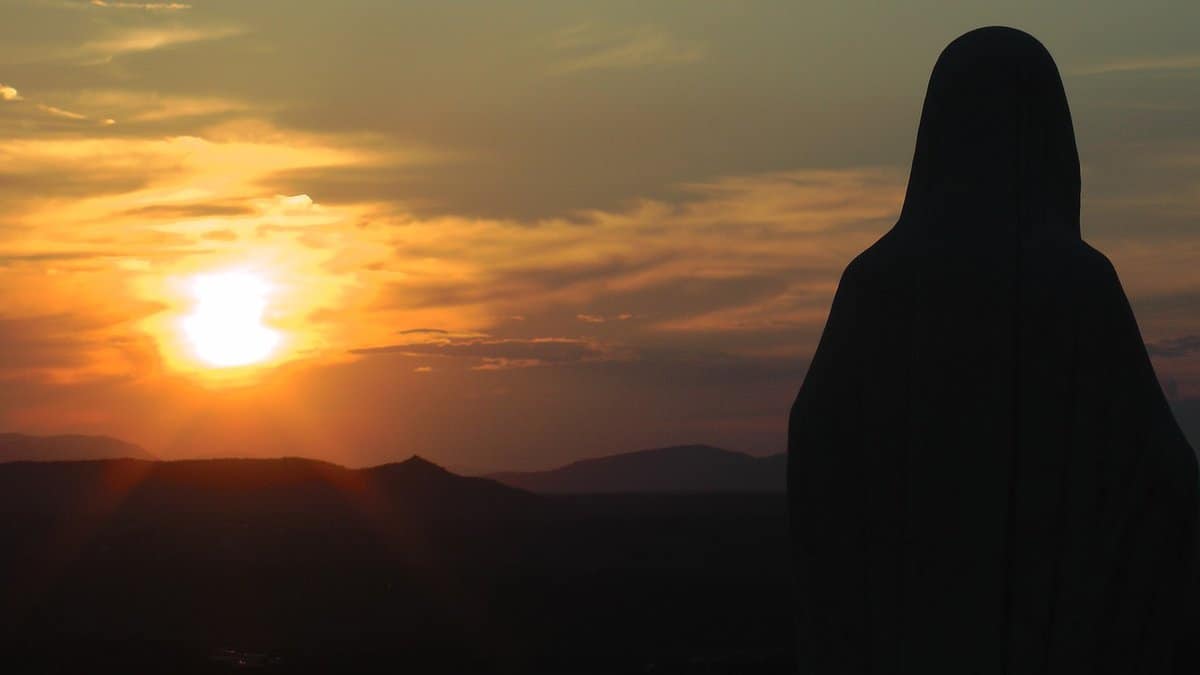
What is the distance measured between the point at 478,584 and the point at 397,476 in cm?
2850

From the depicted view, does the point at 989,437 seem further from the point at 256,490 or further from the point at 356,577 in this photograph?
the point at 256,490

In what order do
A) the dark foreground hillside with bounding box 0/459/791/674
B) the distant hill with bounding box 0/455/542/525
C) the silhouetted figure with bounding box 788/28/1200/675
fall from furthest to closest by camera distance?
1. the distant hill with bounding box 0/455/542/525
2. the dark foreground hillside with bounding box 0/459/791/674
3. the silhouetted figure with bounding box 788/28/1200/675

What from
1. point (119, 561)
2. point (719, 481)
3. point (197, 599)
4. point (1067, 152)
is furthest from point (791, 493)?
point (719, 481)

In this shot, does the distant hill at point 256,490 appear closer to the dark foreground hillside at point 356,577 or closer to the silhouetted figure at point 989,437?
the dark foreground hillside at point 356,577

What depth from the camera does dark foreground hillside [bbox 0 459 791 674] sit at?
2727 cm

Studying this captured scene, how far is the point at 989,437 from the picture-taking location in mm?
6043

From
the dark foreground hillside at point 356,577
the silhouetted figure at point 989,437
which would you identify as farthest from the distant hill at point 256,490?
the silhouetted figure at point 989,437

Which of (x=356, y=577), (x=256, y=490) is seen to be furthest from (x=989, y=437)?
(x=256, y=490)

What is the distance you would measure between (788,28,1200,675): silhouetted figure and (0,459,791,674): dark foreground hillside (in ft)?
55.5

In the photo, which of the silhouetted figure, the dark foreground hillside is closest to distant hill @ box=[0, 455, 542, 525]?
the dark foreground hillside

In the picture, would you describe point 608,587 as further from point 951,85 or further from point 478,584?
point 951,85

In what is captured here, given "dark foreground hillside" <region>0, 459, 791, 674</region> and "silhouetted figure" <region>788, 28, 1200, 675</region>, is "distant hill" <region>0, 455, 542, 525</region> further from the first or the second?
"silhouetted figure" <region>788, 28, 1200, 675</region>

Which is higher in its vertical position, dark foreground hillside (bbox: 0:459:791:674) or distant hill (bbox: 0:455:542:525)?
distant hill (bbox: 0:455:542:525)

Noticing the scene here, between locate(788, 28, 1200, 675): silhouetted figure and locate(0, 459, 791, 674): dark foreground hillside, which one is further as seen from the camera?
locate(0, 459, 791, 674): dark foreground hillside
